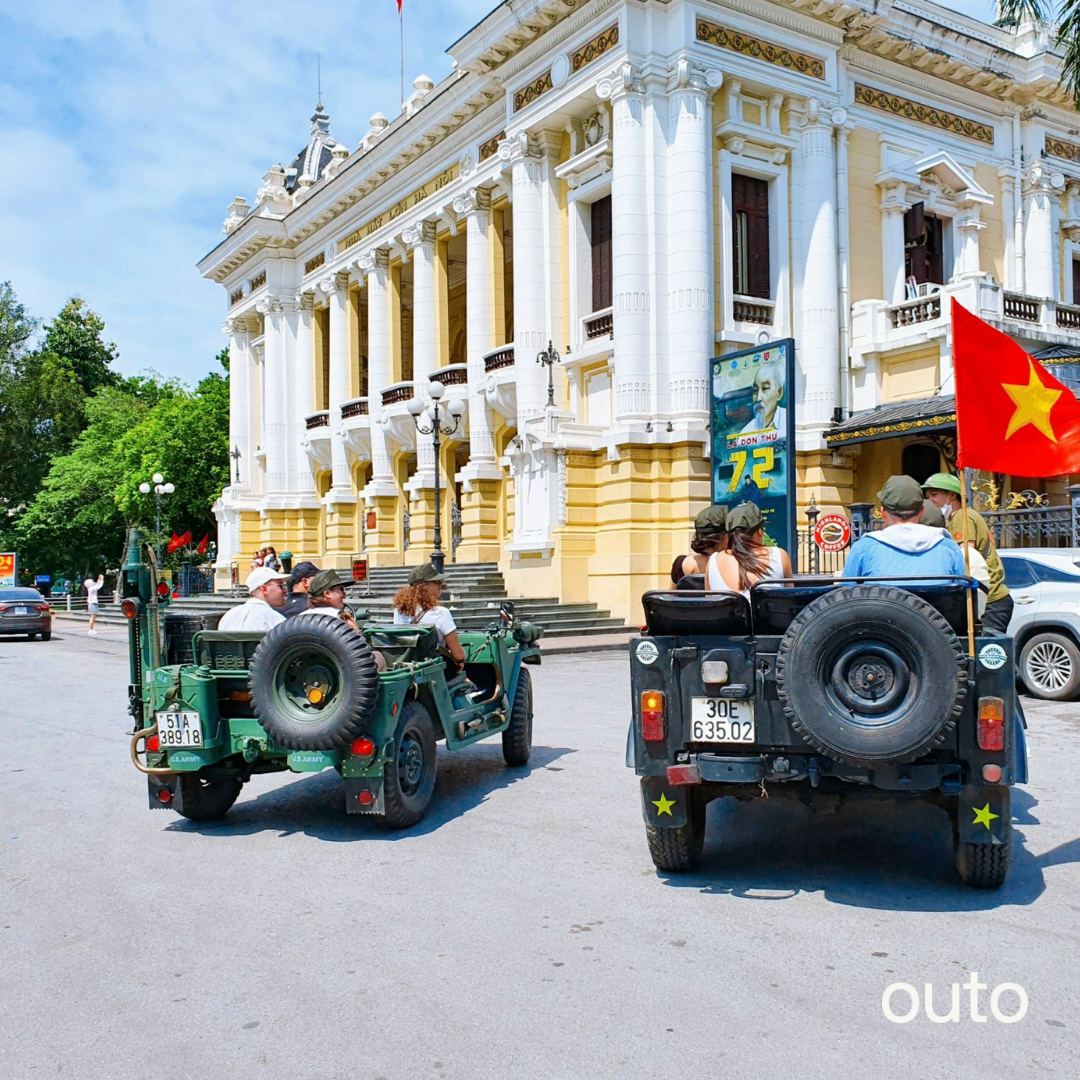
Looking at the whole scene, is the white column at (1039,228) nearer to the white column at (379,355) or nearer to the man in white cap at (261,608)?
the white column at (379,355)

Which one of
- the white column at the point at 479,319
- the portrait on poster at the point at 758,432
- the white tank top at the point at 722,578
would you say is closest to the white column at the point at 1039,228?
the portrait on poster at the point at 758,432

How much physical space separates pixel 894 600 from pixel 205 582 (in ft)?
141

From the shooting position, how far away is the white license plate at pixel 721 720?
16.6ft

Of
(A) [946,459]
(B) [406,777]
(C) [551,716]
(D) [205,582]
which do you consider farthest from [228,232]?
(B) [406,777]

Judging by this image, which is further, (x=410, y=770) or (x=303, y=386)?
(x=303, y=386)

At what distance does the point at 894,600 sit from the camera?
15.1 feet

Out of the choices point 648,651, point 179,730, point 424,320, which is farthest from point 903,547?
point 424,320

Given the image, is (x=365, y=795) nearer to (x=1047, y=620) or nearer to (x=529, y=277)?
(x=1047, y=620)

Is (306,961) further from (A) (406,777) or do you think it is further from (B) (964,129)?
(B) (964,129)

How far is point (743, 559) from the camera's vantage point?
19.8ft

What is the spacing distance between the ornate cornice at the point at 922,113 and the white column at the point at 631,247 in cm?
662

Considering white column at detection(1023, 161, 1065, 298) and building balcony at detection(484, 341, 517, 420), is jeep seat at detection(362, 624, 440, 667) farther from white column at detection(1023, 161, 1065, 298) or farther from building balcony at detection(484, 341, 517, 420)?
white column at detection(1023, 161, 1065, 298)

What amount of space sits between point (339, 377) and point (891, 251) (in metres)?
19.0

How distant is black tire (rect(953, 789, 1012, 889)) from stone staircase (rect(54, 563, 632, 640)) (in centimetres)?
1297
